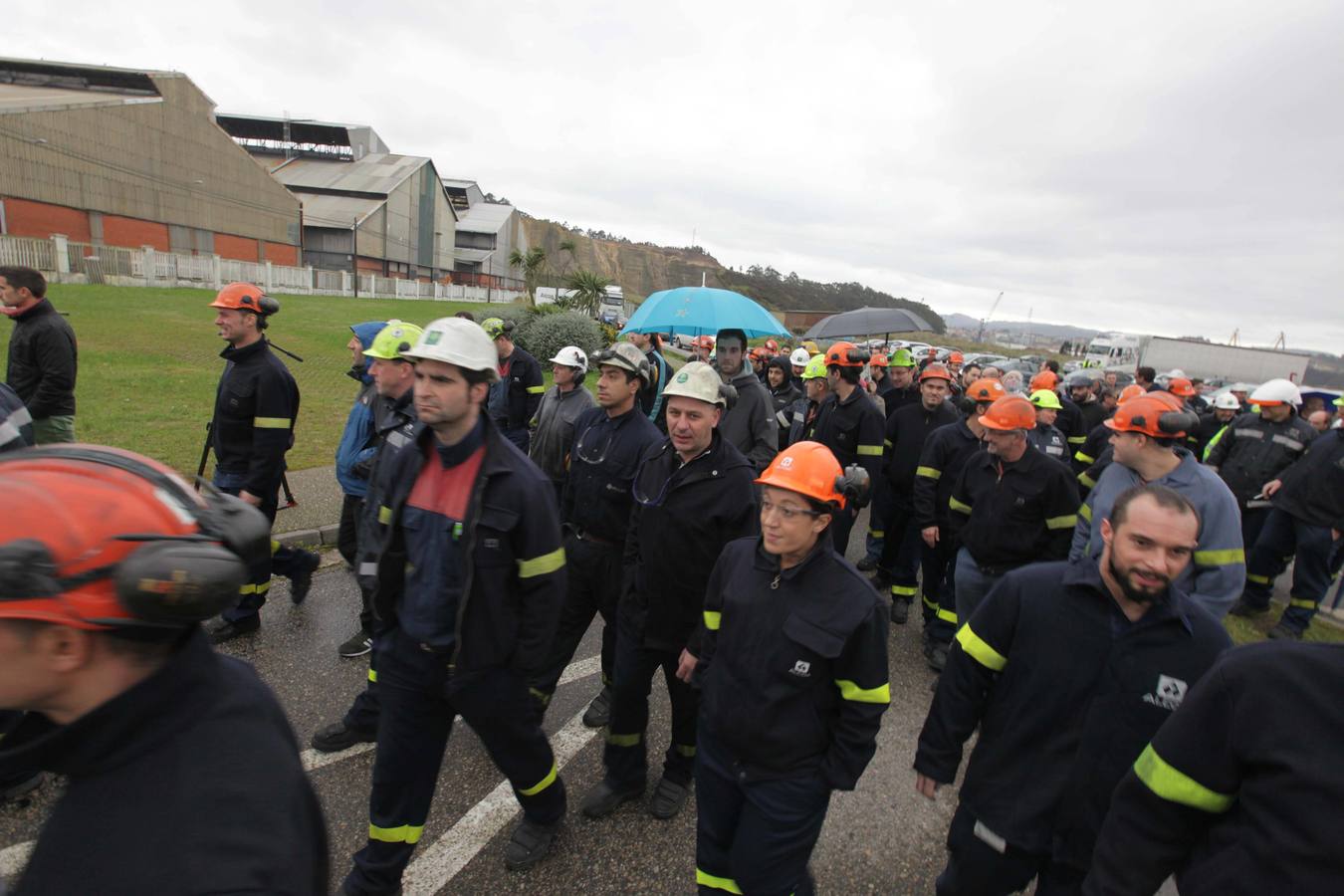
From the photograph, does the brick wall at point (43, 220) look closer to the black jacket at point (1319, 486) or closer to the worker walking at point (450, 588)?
the worker walking at point (450, 588)

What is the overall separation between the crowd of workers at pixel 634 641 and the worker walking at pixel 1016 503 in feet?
0.06

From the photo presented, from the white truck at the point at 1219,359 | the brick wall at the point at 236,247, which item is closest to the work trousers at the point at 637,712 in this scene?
the white truck at the point at 1219,359

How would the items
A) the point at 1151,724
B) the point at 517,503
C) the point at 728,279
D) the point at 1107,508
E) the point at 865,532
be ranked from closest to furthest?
the point at 1151,724 < the point at 517,503 < the point at 1107,508 < the point at 865,532 < the point at 728,279

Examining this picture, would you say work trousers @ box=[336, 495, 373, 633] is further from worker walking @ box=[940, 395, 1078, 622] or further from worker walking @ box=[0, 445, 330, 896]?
worker walking @ box=[940, 395, 1078, 622]

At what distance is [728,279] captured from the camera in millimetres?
83125

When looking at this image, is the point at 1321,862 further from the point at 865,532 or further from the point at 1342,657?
the point at 865,532

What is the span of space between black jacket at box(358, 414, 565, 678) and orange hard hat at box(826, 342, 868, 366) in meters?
3.89

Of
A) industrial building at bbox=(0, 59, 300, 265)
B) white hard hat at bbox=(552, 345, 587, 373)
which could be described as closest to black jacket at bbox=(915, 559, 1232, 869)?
white hard hat at bbox=(552, 345, 587, 373)

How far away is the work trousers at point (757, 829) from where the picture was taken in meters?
2.18

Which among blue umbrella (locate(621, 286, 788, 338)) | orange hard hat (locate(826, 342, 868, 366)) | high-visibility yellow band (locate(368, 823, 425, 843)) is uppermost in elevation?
blue umbrella (locate(621, 286, 788, 338))

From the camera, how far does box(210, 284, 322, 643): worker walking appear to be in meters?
4.05

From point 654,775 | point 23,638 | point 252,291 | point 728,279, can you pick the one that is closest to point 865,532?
point 654,775

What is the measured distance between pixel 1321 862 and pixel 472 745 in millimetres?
3432

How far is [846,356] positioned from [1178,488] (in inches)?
118
